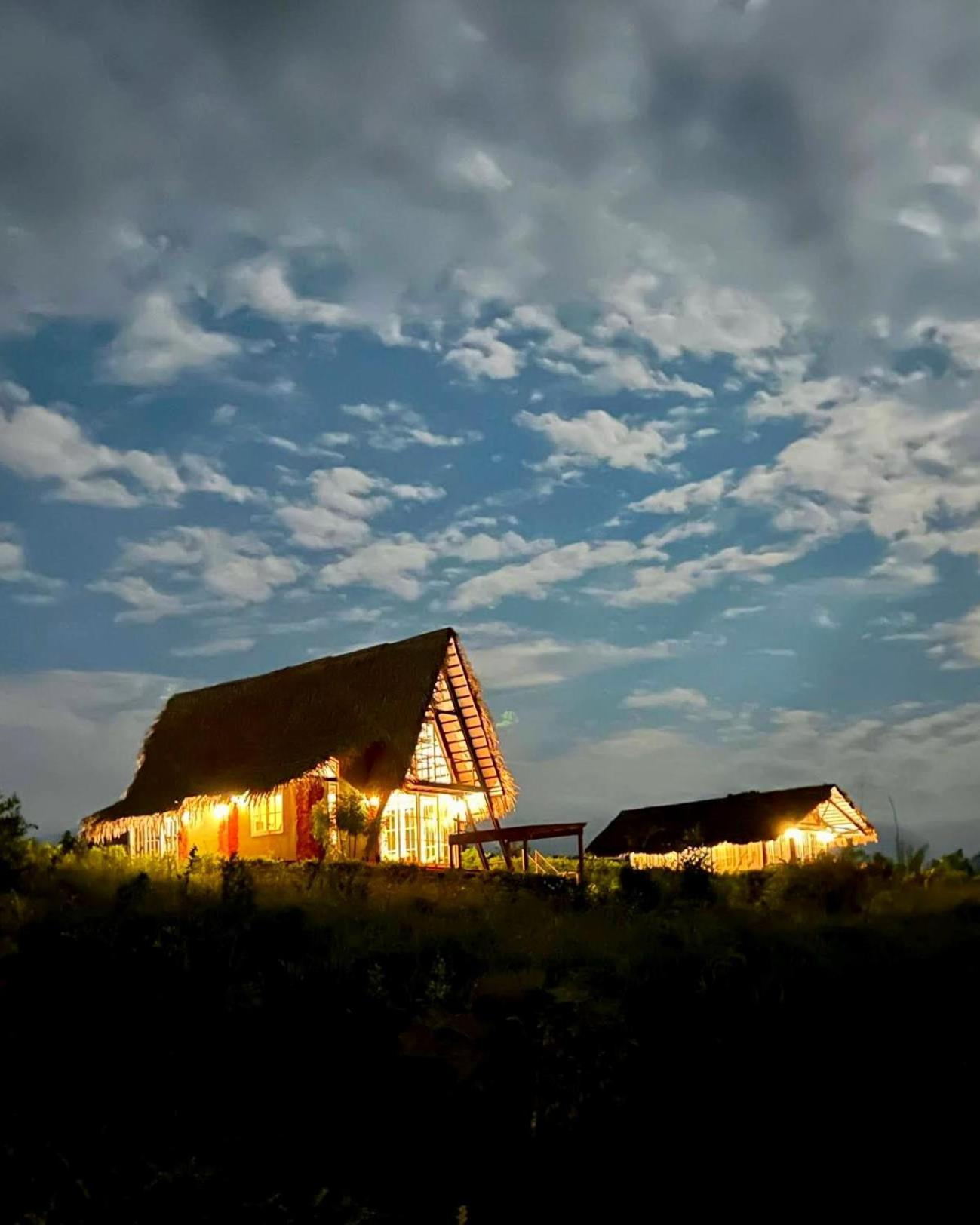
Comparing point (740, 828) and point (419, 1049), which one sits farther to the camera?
point (740, 828)

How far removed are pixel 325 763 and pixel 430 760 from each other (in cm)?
394

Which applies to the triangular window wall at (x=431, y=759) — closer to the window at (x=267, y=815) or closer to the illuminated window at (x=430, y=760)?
the illuminated window at (x=430, y=760)

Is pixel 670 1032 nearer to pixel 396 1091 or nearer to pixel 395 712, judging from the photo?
pixel 396 1091

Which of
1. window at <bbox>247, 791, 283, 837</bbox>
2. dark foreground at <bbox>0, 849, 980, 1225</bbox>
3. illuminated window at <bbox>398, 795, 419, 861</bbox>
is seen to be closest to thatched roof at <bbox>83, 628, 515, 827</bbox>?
window at <bbox>247, 791, 283, 837</bbox>

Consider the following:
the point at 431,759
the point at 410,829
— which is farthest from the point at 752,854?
the point at 410,829

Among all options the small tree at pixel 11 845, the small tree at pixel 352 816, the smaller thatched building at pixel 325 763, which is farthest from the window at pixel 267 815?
the small tree at pixel 11 845

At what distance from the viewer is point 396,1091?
11.7m

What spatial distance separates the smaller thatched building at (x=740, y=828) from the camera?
3841cm

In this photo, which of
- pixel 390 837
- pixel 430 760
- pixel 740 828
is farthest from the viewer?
pixel 740 828

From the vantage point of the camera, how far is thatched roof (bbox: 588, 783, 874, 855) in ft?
127

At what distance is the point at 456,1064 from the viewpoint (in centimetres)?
1166

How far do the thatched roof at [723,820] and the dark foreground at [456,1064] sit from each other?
23.3 meters

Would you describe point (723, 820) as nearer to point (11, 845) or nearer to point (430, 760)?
point (430, 760)

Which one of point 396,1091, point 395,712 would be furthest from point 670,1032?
point 395,712
